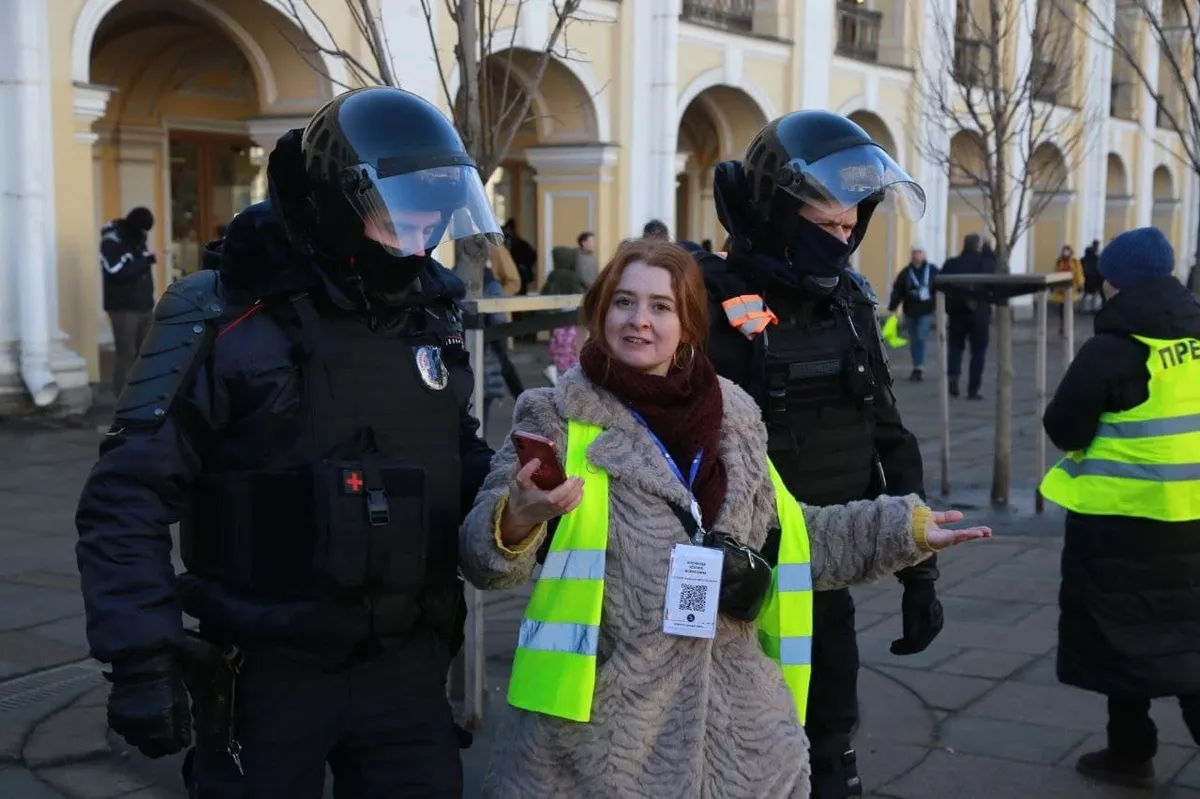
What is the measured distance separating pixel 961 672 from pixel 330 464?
3.65 metres

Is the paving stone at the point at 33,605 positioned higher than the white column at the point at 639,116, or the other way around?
the white column at the point at 639,116

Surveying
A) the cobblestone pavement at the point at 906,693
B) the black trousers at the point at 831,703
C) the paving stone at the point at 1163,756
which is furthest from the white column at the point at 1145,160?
the black trousers at the point at 831,703

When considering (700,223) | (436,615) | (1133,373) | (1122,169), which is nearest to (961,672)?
(1133,373)

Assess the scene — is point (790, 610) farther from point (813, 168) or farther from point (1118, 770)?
point (1118, 770)

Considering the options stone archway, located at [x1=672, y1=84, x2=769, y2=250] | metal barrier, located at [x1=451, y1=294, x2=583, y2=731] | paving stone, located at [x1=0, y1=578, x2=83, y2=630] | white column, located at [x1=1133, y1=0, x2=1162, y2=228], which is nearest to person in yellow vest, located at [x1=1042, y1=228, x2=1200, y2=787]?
metal barrier, located at [x1=451, y1=294, x2=583, y2=731]

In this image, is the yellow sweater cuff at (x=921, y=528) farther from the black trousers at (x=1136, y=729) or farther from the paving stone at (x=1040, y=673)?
the paving stone at (x=1040, y=673)

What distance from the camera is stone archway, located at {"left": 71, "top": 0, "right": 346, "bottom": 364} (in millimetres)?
13836

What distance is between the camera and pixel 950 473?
10.1 meters

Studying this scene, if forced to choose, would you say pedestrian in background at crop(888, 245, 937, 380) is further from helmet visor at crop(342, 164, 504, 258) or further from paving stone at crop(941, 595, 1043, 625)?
helmet visor at crop(342, 164, 504, 258)

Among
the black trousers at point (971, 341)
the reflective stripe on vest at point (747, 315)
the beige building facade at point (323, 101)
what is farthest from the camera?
the black trousers at point (971, 341)

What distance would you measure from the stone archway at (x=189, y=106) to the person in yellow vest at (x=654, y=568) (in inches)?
412

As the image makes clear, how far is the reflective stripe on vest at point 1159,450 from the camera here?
4.16 metres

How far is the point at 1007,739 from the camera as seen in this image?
4660 millimetres

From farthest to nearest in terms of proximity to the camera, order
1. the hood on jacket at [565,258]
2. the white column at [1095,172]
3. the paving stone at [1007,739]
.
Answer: the white column at [1095,172], the hood on jacket at [565,258], the paving stone at [1007,739]
